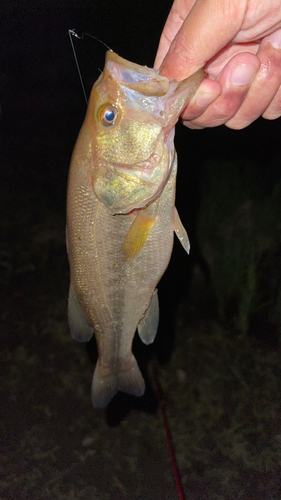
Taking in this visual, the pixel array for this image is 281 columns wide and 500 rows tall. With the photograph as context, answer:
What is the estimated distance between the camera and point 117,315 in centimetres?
140

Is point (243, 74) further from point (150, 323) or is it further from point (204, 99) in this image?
point (150, 323)

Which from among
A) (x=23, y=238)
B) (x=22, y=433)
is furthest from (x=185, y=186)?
(x=22, y=433)

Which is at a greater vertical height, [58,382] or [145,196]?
[145,196]

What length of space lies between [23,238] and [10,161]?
2.94 ft

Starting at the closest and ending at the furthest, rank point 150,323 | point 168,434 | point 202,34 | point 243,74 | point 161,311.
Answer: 1. point 202,34
2. point 243,74
3. point 150,323
4. point 168,434
5. point 161,311

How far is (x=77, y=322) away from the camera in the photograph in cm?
145

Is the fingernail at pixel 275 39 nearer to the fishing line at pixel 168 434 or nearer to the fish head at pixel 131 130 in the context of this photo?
the fish head at pixel 131 130

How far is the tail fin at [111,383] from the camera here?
157 centimetres

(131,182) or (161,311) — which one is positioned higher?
(131,182)

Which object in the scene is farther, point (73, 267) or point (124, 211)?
point (73, 267)

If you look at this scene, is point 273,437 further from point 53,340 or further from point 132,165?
point 132,165

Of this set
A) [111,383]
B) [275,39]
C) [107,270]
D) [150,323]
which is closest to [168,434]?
[111,383]

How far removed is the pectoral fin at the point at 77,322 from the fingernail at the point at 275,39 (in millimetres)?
1302

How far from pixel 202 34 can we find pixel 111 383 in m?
1.50
